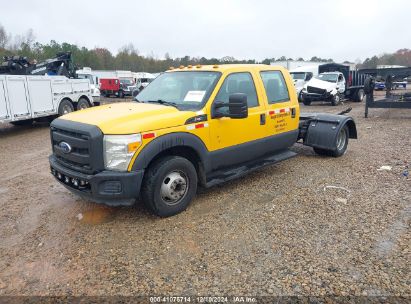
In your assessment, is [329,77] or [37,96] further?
[329,77]

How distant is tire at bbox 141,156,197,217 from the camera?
4.08 metres

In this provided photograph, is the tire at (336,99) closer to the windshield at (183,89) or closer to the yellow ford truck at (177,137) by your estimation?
the yellow ford truck at (177,137)

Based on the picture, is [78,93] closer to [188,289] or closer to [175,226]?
[175,226]

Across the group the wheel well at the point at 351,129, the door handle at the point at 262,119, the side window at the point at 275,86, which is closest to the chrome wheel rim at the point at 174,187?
the door handle at the point at 262,119

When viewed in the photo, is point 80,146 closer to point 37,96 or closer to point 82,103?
point 37,96

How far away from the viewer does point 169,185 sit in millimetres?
4242

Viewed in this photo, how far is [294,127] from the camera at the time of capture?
239 inches

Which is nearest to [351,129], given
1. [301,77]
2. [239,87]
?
[239,87]

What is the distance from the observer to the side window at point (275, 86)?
17.9 feet

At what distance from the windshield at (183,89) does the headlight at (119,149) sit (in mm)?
1038

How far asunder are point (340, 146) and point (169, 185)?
4.64 m

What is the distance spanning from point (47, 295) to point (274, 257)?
84.3 inches

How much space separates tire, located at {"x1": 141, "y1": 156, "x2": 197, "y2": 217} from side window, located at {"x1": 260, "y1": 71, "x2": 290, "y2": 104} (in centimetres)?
196

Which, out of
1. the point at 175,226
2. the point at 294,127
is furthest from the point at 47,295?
the point at 294,127
